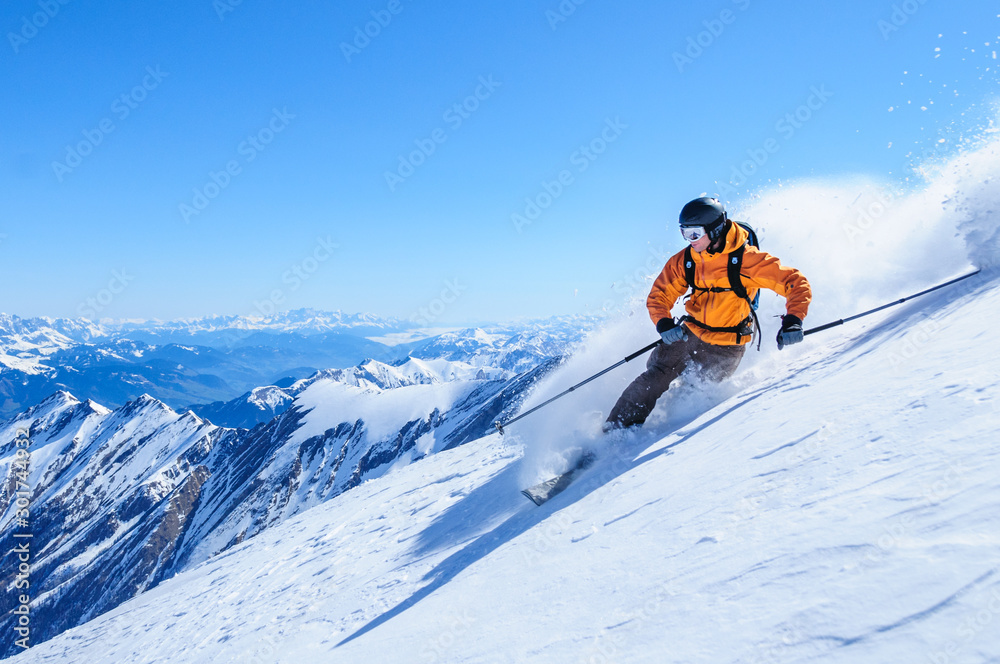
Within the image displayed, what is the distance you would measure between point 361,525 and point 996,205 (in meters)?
13.3

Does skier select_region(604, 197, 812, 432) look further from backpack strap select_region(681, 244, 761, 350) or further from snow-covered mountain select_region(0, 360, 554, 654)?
snow-covered mountain select_region(0, 360, 554, 654)

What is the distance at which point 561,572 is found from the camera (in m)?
4.36

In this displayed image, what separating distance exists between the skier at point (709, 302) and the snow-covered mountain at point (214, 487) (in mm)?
105945

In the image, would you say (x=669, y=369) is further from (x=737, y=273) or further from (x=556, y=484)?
(x=556, y=484)

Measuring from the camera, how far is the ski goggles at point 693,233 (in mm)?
6871

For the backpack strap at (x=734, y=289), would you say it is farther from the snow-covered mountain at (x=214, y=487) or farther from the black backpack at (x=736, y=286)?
the snow-covered mountain at (x=214, y=487)

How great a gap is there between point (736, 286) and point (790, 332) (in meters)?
0.99

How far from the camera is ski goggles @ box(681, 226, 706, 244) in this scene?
6.87m

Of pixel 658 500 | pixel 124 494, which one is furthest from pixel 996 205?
pixel 124 494

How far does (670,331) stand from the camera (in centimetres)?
743

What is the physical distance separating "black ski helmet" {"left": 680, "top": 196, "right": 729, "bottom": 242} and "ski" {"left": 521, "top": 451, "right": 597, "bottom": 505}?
383cm

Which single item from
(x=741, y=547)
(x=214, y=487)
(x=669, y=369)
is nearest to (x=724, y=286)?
(x=669, y=369)

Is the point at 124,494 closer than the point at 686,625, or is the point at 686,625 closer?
the point at 686,625

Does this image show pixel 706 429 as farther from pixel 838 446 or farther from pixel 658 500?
pixel 838 446
